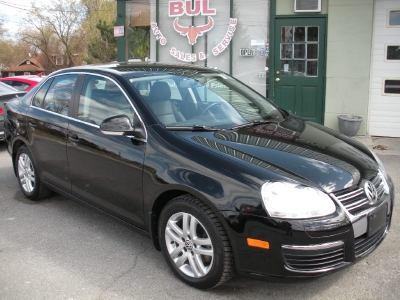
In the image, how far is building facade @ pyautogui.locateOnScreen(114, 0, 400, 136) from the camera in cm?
873

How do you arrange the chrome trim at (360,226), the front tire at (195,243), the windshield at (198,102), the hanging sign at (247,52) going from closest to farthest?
the chrome trim at (360,226) < the front tire at (195,243) < the windshield at (198,102) < the hanging sign at (247,52)

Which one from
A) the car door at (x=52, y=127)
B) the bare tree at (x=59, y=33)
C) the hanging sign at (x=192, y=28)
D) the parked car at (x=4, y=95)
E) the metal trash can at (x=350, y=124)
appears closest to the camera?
the car door at (x=52, y=127)

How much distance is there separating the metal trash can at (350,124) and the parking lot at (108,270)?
4.19 m

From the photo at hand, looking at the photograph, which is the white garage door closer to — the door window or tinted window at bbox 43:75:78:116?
the door window

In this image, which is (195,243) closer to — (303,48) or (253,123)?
(253,123)

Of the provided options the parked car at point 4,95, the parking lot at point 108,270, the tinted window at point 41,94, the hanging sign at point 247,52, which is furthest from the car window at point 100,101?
the hanging sign at point 247,52

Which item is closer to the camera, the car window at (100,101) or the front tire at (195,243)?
the front tire at (195,243)

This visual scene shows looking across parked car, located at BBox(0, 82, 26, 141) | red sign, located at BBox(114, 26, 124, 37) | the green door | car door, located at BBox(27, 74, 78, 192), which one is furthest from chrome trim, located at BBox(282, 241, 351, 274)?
red sign, located at BBox(114, 26, 124, 37)

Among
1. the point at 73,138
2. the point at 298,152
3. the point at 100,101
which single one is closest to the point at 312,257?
the point at 298,152

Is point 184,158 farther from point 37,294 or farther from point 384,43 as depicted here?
point 384,43

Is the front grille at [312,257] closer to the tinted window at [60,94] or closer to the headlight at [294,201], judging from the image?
the headlight at [294,201]

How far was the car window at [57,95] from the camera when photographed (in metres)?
4.50

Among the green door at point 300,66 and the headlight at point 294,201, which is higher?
the green door at point 300,66

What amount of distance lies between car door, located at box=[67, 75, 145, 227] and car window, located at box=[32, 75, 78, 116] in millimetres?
257
